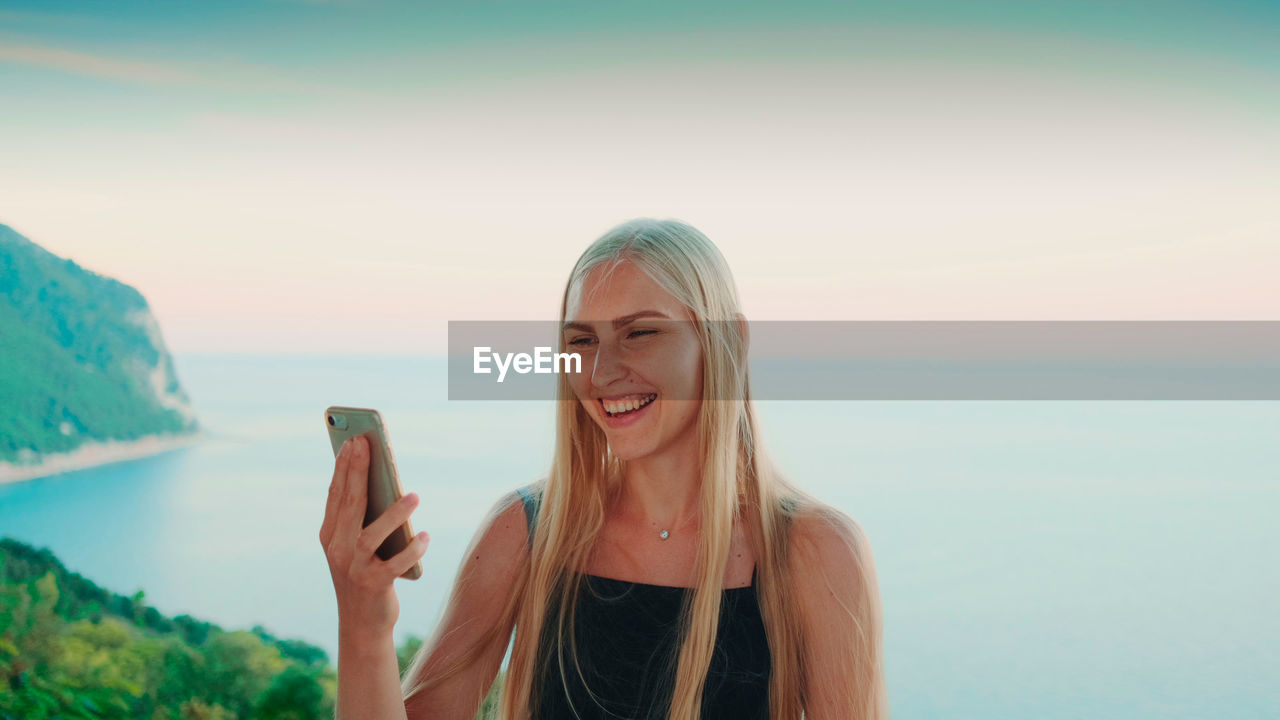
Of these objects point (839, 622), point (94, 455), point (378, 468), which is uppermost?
point (378, 468)

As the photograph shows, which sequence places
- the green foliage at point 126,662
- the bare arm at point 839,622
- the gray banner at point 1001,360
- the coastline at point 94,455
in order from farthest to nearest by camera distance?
the coastline at point 94,455, the green foliage at point 126,662, the gray banner at point 1001,360, the bare arm at point 839,622

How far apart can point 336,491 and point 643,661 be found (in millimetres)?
539

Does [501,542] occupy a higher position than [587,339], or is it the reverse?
[587,339]

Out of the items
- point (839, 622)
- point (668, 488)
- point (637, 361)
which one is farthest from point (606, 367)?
point (839, 622)

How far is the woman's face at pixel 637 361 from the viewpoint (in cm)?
133

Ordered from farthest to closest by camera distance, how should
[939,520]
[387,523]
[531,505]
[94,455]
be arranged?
1. [94,455]
2. [939,520]
3. [531,505]
4. [387,523]

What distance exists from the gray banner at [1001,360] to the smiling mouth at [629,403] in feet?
4.52

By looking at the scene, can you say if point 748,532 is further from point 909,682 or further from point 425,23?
point 425,23

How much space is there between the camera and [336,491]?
1084 millimetres

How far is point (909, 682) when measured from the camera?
3.03 metres

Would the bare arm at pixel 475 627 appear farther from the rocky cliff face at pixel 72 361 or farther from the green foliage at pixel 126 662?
the rocky cliff face at pixel 72 361

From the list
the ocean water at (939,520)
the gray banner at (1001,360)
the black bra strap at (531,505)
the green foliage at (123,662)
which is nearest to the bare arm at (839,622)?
the black bra strap at (531,505)

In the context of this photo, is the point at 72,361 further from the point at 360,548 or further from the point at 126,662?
the point at 360,548

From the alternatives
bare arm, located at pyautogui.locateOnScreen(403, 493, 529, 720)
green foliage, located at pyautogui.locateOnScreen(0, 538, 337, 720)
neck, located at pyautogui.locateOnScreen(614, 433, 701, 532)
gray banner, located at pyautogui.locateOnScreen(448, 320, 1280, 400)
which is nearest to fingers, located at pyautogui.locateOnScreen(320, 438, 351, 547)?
bare arm, located at pyautogui.locateOnScreen(403, 493, 529, 720)
